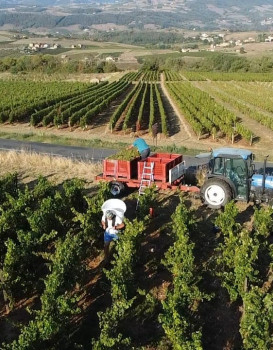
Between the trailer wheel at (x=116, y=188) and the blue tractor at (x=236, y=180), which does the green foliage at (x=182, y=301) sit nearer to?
the blue tractor at (x=236, y=180)

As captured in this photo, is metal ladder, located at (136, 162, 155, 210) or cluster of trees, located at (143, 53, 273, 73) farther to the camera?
cluster of trees, located at (143, 53, 273, 73)

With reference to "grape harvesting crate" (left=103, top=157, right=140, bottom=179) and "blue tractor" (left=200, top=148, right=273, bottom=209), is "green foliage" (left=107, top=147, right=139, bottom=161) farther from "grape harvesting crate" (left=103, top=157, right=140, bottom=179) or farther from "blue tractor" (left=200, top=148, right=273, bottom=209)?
"blue tractor" (left=200, top=148, right=273, bottom=209)

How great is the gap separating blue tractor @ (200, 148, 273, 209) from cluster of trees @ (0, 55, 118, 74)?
256 ft

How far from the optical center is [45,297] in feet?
27.2

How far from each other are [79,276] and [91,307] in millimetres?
750

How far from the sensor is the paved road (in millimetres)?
23175

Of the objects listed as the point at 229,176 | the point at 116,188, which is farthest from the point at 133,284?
the point at 116,188

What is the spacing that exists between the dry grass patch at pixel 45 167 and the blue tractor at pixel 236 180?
6.10 m

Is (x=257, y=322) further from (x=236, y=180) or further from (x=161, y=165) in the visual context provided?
(x=161, y=165)

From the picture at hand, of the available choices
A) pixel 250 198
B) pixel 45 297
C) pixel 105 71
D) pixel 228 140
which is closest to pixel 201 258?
pixel 250 198

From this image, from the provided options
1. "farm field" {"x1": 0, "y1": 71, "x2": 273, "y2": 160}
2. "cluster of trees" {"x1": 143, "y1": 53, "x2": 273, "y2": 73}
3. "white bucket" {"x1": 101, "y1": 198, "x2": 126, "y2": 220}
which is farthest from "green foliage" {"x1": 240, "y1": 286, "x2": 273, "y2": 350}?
"cluster of trees" {"x1": 143, "y1": 53, "x2": 273, "y2": 73}

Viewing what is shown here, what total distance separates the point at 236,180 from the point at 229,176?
258 millimetres

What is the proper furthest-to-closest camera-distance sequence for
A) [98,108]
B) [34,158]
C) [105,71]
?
[105,71], [98,108], [34,158]

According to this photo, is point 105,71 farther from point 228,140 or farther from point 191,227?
point 191,227
